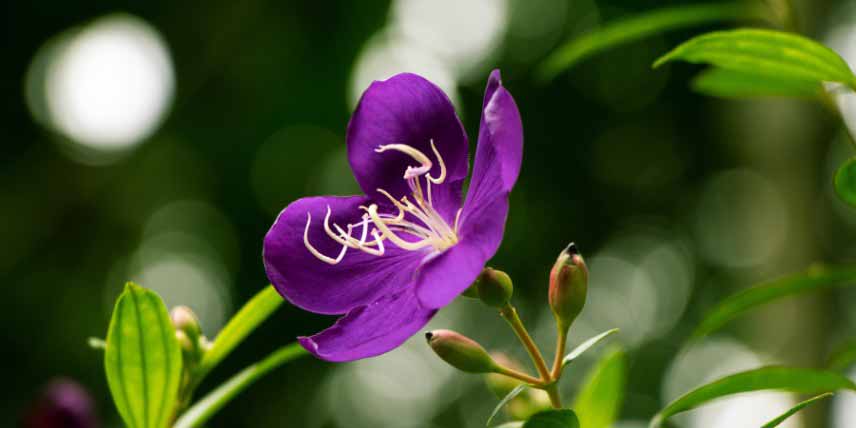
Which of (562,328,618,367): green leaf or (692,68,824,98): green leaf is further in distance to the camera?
(692,68,824,98): green leaf

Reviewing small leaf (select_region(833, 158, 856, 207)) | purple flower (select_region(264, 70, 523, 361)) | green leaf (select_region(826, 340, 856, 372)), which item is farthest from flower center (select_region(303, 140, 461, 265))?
green leaf (select_region(826, 340, 856, 372))

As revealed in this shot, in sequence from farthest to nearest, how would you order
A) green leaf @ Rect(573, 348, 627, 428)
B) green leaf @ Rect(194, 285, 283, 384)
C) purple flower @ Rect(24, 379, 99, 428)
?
purple flower @ Rect(24, 379, 99, 428) → green leaf @ Rect(573, 348, 627, 428) → green leaf @ Rect(194, 285, 283, 384)

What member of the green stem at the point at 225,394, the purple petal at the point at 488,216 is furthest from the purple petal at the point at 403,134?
the green stem at the point at 225,394

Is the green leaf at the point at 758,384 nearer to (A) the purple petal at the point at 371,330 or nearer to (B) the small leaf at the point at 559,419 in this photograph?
(B) the small leaf at the point at 559,419

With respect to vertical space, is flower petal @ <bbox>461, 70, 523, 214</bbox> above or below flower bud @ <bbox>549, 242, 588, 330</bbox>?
above

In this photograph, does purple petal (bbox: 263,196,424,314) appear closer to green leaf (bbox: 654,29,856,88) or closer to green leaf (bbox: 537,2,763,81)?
green leaf (bbox: 654,29,856,88)

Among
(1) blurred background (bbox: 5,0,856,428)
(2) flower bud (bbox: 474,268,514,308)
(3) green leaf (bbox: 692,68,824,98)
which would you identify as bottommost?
(1) blurred background (bbox: 5,0,856,428)

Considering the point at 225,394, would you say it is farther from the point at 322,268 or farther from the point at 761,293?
the point at 761,293

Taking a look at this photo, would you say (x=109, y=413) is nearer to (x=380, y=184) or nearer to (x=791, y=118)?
(x=791, y=118)
